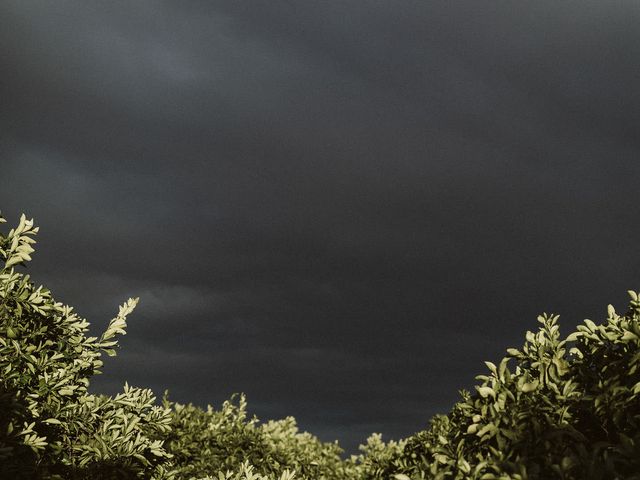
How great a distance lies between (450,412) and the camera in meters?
9.44

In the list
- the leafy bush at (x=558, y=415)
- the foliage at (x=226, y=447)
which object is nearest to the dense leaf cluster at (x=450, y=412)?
the leafy bush at (x=558, y=415)

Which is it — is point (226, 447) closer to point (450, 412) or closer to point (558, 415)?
point (450, 412)

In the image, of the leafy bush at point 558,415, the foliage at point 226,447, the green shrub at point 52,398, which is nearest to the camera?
the leafy bush at point 558,415

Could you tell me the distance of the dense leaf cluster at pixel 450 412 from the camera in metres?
6.75

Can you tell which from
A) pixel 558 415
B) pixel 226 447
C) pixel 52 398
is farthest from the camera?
pixel 226 447

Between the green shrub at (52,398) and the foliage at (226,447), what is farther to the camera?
the foliage at (226,447)

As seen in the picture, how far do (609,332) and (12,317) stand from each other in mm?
8321

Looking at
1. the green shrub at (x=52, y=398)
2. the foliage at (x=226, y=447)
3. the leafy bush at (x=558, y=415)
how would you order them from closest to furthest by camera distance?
the leafy bush at (x=558, y=415) < the green shrub at (x=52, y=398) < the foliage at (x=226, y=447)

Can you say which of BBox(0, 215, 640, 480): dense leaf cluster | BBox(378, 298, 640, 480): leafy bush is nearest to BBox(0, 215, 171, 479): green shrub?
BBox(0, 215, 640, 480): dense leaf cluster

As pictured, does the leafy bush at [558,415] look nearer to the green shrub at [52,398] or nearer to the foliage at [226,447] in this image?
the green shrub at [52,398]

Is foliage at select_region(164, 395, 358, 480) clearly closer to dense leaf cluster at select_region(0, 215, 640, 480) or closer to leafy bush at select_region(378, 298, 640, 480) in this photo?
dense leaf cluster at select_region(0, 215, 640, 480)

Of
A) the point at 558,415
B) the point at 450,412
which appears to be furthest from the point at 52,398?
the point at 558,415

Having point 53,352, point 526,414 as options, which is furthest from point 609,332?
point 53,352

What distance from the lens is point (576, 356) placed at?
8.08m
